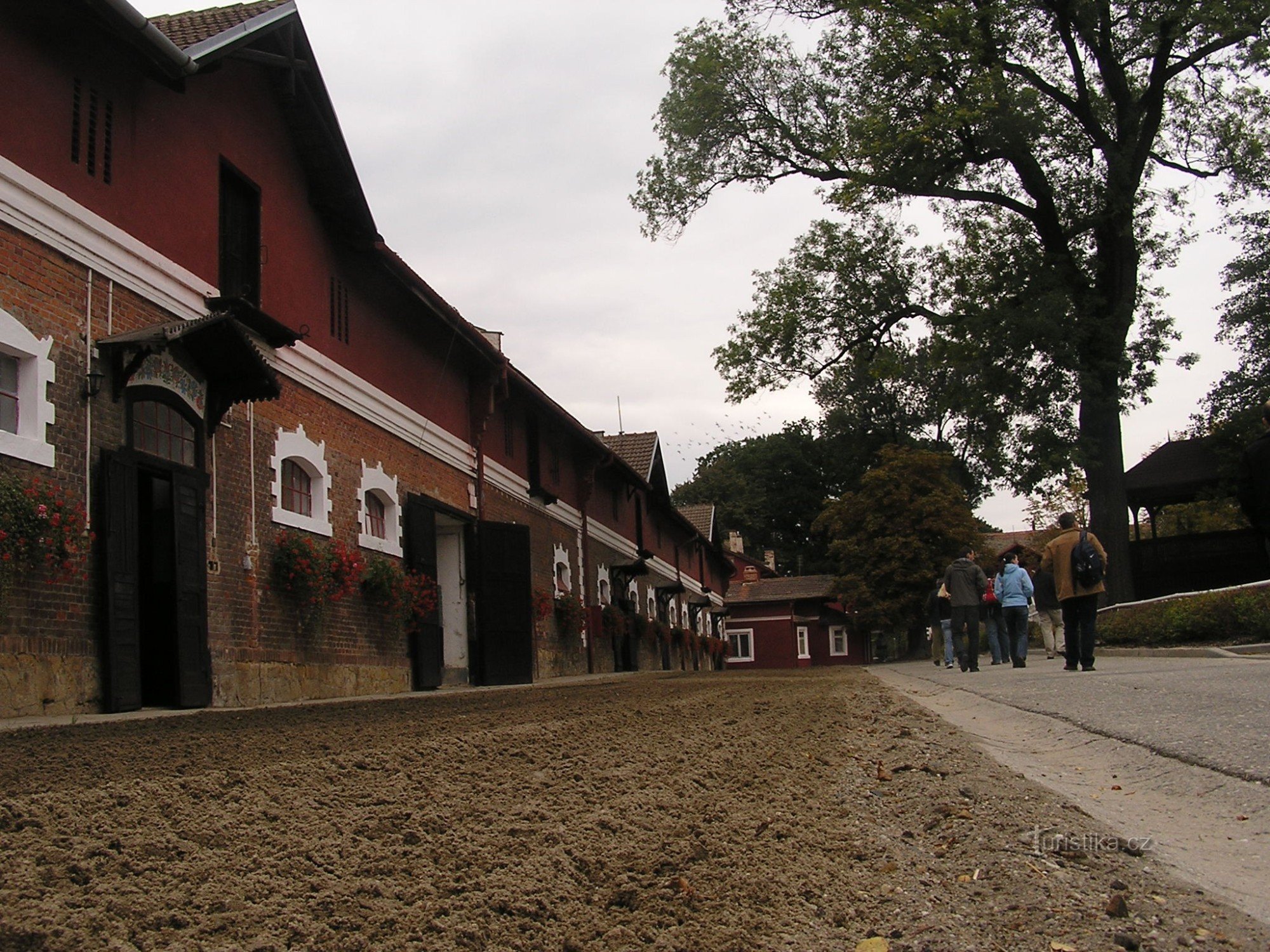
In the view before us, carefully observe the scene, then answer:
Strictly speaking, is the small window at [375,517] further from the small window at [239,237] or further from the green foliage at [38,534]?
the green foliage at [38,534]

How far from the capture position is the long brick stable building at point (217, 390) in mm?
8609

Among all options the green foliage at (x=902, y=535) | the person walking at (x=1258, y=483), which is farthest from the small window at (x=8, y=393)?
the green foliage at (x=902, y=535)

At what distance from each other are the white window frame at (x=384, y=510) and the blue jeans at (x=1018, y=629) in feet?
27.3

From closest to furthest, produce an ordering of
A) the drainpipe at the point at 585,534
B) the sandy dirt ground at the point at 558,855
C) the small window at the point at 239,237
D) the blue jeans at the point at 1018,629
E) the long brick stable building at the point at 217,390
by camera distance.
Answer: the sandy dirt ground at the point at 558,855 < the long brick stable building at the point at 217,390 < the small window at the point at 239,237 < the blue jeans at the point at 1018,629 < the drainpipe at the point at 585,534

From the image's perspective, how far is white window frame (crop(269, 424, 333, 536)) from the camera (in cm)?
1220

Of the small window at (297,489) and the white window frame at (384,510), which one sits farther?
the white window frame at (384,510)

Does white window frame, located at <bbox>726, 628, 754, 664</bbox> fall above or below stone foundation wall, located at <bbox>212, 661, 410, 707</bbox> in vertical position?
below

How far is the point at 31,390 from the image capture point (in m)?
8.41

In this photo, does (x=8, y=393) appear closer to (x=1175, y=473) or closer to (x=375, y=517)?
(x=375, y=517)

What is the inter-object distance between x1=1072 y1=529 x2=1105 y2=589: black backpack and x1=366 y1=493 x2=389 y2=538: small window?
8212 mm

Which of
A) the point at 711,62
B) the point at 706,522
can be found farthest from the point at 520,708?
the point at 706,522

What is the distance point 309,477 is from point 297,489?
0.38m

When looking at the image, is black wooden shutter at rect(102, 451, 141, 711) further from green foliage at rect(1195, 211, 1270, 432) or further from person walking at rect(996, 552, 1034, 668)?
green foliage at rect(1195, 211, 1270, 432)

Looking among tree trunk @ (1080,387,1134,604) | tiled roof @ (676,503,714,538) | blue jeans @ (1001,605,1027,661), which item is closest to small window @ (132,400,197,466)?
blue jeans @ (1001,605,1027,661)
